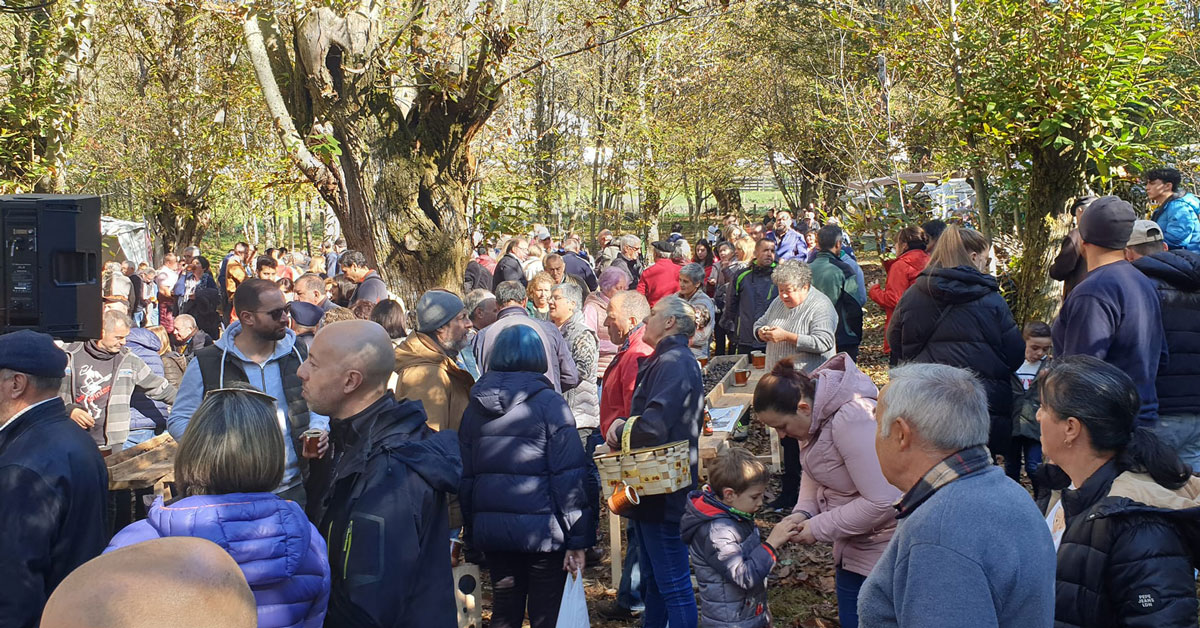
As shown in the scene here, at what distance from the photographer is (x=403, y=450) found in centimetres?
Result: 328

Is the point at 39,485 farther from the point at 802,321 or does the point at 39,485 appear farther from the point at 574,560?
the point at 802,321

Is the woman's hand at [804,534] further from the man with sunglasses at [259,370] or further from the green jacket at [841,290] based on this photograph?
the green jacket at [841,290]

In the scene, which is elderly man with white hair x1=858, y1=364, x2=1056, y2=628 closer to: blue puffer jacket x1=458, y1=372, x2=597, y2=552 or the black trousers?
blue puffer jacket x1=458, y1=372, x2=597, y2=552

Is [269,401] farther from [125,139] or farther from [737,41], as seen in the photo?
[737,41]

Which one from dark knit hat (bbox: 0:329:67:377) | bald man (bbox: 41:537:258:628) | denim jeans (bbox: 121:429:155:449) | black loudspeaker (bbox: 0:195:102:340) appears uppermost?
black loudspeaker (bbox: 0:195:102:340)

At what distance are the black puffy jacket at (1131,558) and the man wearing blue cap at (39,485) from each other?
3.27 meters

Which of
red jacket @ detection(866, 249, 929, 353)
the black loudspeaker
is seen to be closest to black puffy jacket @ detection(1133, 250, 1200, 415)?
red jacket @ detection(866, 249, 929, 353)

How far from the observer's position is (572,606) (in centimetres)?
455

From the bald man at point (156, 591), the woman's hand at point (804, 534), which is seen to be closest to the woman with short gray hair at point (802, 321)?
the woman's hand at point (804, 534)

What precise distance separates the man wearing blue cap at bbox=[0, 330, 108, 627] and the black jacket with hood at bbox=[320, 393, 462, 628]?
96 centimetres

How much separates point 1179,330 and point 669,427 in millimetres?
2626

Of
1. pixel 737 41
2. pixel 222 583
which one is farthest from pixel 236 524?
pixel 737 41

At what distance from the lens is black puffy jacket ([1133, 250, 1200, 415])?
4.85 metres

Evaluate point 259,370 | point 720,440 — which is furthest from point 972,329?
point 259,370
